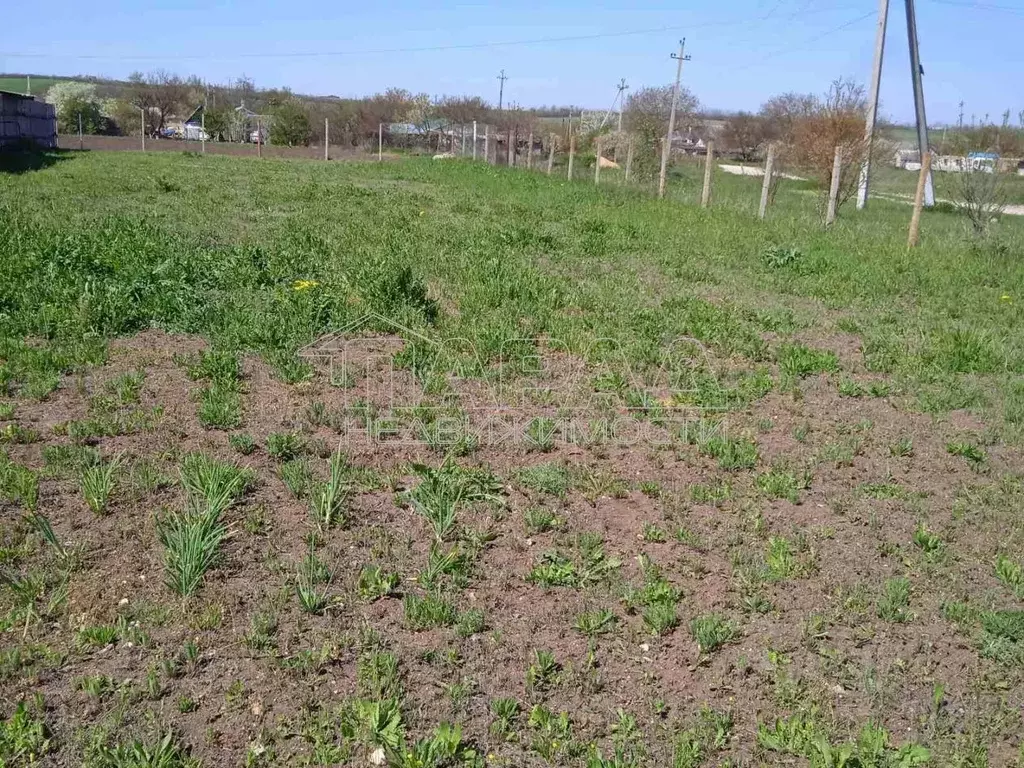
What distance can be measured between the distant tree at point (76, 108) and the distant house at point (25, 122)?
11.8 meters

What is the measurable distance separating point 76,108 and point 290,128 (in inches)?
448

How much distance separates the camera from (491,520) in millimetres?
4059

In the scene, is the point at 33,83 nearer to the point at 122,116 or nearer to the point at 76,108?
the point at 122,116

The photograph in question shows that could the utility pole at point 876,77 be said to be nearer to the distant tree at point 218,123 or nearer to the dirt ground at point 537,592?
the dirt ground at point 537,592

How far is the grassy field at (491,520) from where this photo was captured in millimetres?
2787

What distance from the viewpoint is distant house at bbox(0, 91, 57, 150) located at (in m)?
25.4

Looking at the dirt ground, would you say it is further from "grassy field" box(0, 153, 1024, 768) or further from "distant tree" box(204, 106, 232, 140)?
"distant tree" box(204, 106, 232, 140)

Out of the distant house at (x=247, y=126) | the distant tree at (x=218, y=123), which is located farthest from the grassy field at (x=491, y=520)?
the distant tree at (x=218, y=123)

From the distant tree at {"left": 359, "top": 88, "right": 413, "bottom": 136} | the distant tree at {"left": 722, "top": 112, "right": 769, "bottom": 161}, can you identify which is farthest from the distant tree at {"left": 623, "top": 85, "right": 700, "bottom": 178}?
the distant tree at {"left": 359, "top": 88, "right": 413, "bottom": 136}

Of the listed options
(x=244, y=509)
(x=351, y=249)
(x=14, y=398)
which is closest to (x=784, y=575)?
(x=244, y=509)

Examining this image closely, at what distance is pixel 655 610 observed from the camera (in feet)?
11.0

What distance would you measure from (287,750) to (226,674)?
1.41ft

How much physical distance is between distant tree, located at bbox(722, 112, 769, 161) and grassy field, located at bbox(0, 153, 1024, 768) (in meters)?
43.3

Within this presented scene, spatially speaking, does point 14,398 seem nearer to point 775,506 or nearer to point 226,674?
point 226,674
